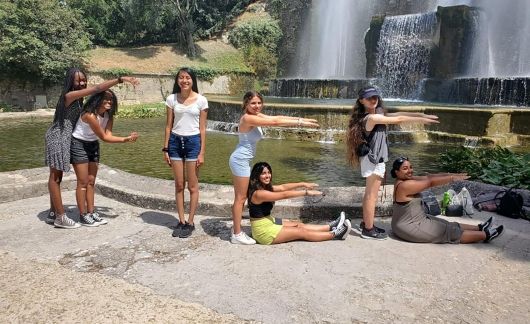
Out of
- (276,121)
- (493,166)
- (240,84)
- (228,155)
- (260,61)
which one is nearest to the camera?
(276,121)

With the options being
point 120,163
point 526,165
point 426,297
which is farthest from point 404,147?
point 426,297

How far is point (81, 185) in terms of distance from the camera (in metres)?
4.51

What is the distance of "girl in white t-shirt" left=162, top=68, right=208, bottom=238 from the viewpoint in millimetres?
4188

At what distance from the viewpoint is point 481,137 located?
1156 centimetres

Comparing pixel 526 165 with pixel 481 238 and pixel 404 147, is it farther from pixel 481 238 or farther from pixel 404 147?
pixel 404 147

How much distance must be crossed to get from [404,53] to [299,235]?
76.1ft

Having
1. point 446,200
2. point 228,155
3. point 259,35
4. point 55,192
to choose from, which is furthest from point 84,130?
point 259,35

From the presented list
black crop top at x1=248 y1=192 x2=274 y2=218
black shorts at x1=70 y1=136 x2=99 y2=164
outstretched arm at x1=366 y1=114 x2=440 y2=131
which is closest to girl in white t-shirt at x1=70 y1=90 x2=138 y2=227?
black shorts at x1=70 y1=136 x2=99 y2=164

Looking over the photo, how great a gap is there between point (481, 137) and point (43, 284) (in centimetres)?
1155

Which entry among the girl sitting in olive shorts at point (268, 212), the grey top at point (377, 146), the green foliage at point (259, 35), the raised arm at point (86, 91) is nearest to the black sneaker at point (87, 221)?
the raised arm at point (86, 91)

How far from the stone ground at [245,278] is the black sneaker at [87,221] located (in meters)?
0.09

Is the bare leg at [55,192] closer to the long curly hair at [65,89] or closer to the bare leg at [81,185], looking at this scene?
the bare leg at [81,185]

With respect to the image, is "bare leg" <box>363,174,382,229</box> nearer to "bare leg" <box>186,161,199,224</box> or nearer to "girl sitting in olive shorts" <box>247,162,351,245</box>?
"girl sitting in olive shorts" <box>247,162,351,245</box>

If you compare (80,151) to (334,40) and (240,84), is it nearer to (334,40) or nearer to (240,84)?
(240,84)
